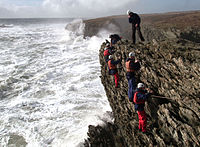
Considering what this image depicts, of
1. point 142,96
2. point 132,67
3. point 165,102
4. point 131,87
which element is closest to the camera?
point 142,96

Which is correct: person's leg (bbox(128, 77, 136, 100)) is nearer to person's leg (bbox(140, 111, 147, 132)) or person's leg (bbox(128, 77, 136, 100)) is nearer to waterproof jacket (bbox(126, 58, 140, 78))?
waterproof jacket (bbox(126, 58, 140, 78))

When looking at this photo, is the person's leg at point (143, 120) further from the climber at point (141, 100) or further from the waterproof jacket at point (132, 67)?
the waterproof jacket at point (132, 67)

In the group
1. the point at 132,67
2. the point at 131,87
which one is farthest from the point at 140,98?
the point at 132,67

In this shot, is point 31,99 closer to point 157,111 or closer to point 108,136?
point 108,136

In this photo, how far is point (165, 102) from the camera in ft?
26.3

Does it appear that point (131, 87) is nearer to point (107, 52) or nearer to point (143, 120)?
point (143, 120)

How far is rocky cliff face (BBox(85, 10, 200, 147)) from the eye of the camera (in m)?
6.67

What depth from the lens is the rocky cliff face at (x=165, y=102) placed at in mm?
6672

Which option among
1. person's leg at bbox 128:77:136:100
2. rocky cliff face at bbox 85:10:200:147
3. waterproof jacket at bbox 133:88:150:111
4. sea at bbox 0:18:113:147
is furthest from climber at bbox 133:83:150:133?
sea at bbox 0:18:113:147

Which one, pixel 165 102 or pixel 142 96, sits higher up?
pixel 142 96

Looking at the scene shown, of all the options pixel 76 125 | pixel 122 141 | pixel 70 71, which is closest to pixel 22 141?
pixel 76 125

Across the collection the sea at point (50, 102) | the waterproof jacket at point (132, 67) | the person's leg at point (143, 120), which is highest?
the waterproof jacket at point (132, 67)

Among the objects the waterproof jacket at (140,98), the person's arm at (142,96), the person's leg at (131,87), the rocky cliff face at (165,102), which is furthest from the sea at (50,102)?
the person's arm at (142,96)

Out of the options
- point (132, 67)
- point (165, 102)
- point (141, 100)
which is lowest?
point (165, 102)
